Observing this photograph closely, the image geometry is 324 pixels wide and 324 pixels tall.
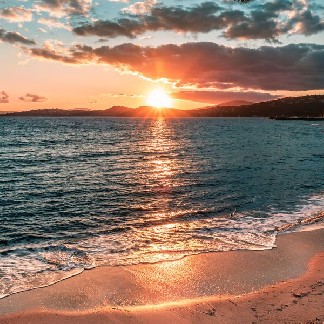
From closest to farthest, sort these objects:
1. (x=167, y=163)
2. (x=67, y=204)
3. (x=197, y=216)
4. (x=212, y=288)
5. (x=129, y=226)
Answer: (x=212, y=288)
(x=129, y=226)
(x=197, y=216)
(x=67, y=204)
(x=167, y=163)

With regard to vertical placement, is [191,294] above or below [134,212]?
below

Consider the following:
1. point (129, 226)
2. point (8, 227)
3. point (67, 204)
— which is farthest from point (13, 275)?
point (67, 204)

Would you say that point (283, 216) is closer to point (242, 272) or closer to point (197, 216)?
point (197, 216)

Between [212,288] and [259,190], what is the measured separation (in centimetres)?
1948

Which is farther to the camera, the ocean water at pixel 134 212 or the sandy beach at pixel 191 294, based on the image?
the ocean water at pixel 134 212

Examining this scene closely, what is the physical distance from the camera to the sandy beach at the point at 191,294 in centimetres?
1030

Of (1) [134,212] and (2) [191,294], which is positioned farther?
(1) [134,212]

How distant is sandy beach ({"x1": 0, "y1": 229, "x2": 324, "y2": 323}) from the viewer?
33.8 feet

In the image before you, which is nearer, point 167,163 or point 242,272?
point 242,272

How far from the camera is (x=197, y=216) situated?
22.6m

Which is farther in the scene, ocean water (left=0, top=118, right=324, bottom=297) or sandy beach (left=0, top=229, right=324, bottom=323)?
ocean water (left=0, top=118, right=324, bottom=297)

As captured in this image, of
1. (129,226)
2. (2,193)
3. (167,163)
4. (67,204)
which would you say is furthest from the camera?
(167,163)

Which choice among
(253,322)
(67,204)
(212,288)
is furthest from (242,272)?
(67,204)

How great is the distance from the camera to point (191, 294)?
11922mm
